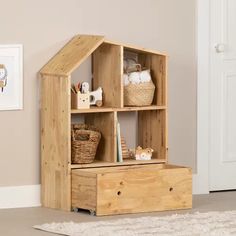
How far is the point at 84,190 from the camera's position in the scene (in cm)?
485

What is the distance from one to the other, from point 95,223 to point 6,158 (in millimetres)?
763

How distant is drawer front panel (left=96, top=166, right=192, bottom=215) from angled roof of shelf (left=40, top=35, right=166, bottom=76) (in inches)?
24.1

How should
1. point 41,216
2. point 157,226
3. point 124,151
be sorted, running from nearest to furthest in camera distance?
1. point 157,226
2. point 41,216
3. point 124,151

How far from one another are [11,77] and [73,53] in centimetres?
36

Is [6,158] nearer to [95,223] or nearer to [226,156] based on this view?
[95,223]

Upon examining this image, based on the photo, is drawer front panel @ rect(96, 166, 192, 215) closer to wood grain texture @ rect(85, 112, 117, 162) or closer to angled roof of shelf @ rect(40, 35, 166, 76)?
wood grain texture @ rect(85, 112, 117, 162)

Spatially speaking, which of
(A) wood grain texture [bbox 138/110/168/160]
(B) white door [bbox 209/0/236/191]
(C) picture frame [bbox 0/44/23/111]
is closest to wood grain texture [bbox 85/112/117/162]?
(A) wood grain texture [bbox 138/110/168/160]

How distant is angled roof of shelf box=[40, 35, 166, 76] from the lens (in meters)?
4.90

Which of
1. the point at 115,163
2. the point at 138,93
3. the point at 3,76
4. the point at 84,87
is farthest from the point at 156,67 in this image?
the point at 3,76

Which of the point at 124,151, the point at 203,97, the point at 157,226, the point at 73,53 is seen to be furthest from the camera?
the point at 203,97

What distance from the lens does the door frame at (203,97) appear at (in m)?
5.51

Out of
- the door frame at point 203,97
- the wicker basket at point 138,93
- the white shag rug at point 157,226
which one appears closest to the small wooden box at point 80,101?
the wicker basket at point 138,93

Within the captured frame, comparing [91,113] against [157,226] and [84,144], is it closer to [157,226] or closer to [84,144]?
[84,144]

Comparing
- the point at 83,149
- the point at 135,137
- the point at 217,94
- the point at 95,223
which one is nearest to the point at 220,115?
the point at 217,94
